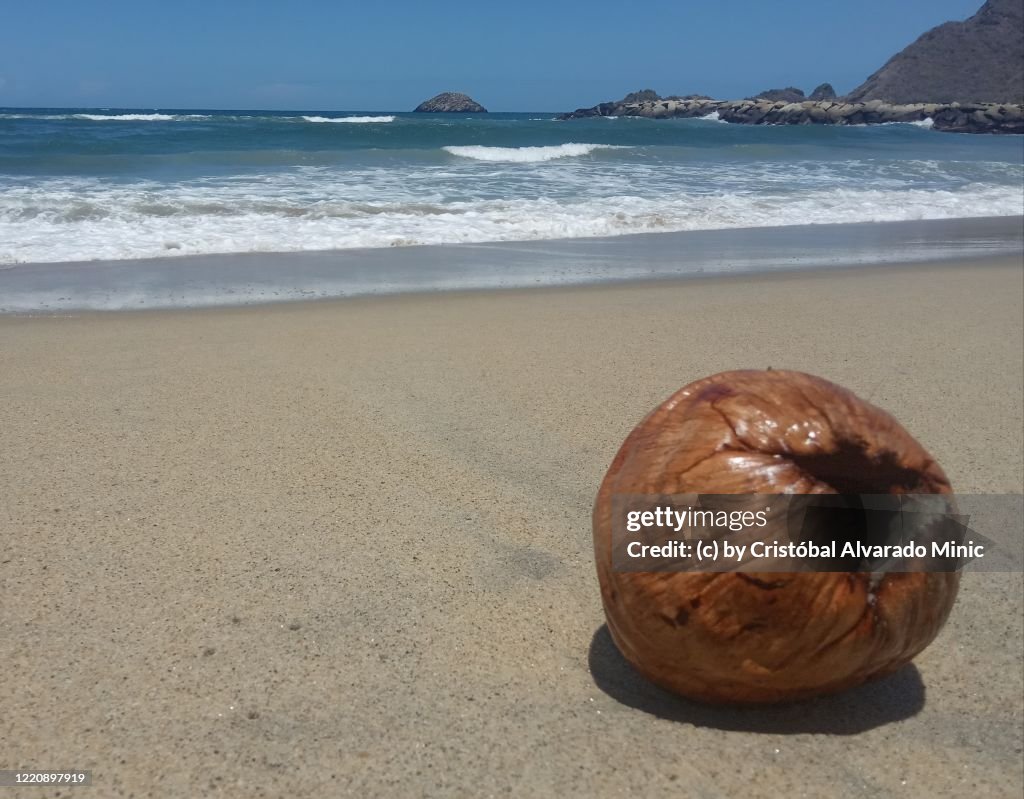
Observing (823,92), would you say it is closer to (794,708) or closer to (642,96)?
(642,96)

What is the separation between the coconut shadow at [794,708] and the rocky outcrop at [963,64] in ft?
285

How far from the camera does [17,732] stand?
179cm

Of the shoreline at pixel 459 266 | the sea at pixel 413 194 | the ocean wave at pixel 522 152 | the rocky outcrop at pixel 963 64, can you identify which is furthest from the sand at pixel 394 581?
the rocky outcrop at pixel 963 64

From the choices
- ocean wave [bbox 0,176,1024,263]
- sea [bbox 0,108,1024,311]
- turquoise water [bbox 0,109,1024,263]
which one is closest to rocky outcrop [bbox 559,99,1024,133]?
sea [bbox 0,108,1024,311]

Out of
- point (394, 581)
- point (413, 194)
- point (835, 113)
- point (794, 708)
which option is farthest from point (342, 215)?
point (835, 113)

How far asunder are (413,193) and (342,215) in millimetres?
2285

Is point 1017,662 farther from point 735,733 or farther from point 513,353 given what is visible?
point 513,353

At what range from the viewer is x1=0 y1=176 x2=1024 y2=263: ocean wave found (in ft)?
28.6

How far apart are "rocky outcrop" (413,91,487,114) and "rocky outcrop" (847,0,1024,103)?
137ft

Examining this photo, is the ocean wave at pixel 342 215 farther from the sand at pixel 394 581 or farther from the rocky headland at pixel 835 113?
the rocky headland at pixel 835 113

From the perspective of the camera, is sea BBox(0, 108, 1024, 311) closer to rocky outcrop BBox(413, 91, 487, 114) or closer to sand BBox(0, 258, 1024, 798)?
sand BBox(0, 258, 1024, 798)

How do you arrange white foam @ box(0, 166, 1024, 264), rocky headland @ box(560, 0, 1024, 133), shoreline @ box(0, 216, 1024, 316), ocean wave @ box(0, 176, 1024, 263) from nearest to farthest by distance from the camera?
shoreline @ box(0, 216, 1024, 316)
ocean wave @ box(0, 176, 1024, 263)
white foam @ box(0, 166, 1024, 264)
rocky headland @ box(560, 0, 1024, 133)

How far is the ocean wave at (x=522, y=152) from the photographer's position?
21.1 m

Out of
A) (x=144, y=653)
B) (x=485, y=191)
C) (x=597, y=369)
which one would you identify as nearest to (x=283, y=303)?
(x=597, y=369)
